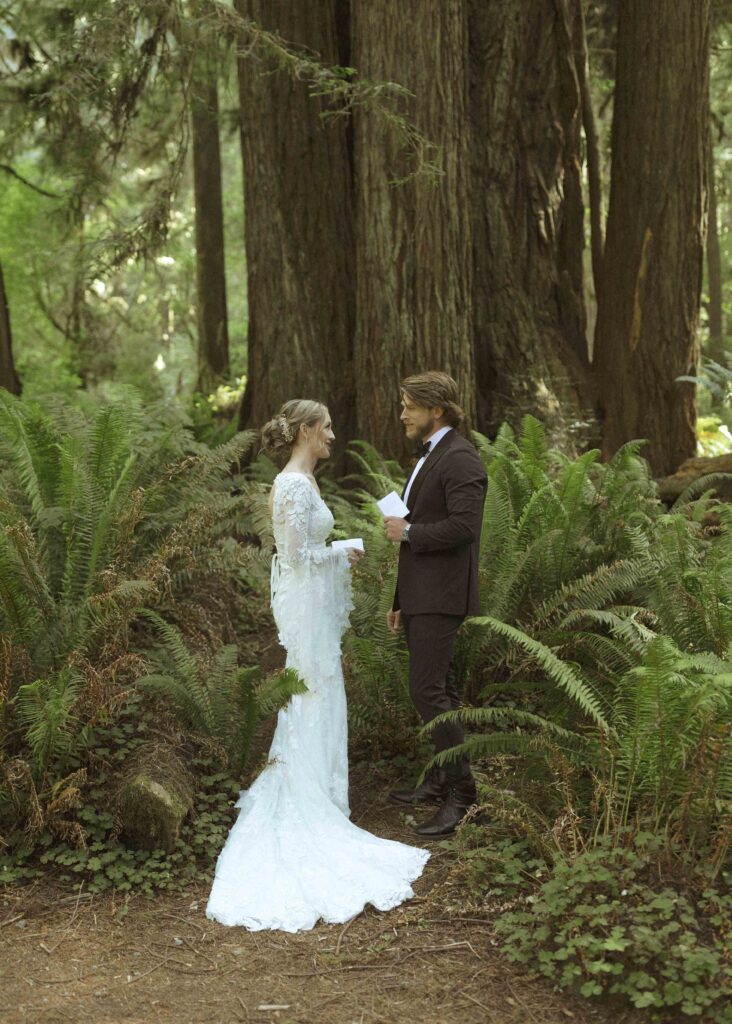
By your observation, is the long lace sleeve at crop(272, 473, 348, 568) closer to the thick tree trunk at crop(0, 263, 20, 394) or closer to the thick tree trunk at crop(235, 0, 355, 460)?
the thick tree trunk at crop(235, 0, 355, 460)

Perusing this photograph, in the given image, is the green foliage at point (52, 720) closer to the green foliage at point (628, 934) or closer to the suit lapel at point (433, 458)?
the suit lapel at point (433, 458)

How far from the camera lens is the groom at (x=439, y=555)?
15.6 ft

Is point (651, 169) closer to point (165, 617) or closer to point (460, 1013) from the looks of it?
point (165, 617)

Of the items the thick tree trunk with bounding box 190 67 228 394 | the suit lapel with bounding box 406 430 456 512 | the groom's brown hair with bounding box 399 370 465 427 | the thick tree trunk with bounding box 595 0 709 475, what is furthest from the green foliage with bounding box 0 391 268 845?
the thick tree trunk with bounding box 190 67 228 394

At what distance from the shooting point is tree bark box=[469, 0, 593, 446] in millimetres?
8703

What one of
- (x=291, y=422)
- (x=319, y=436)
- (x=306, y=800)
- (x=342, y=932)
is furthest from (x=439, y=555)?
(x=342, y=932)

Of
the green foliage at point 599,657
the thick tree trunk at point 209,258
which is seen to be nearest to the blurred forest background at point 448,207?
the green foliage at point 599,657

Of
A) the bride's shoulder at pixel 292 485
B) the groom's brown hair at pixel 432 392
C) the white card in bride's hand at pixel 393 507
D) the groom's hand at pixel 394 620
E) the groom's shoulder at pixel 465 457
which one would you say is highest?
the groom's brown hair at pixel 432 392

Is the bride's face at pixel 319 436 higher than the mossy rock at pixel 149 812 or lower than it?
higher

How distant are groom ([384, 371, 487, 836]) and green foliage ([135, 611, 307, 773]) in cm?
66

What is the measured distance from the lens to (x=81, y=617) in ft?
16.5

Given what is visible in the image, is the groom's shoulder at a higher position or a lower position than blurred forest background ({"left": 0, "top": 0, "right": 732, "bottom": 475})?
lower

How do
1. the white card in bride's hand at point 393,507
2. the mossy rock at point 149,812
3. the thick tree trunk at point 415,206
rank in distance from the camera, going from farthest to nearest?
the thick tree trunk at point 415,206
the white card in bride's hand at point 393,507
the mossy rock at point 149,812

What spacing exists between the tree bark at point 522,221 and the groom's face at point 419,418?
3.57 metres
